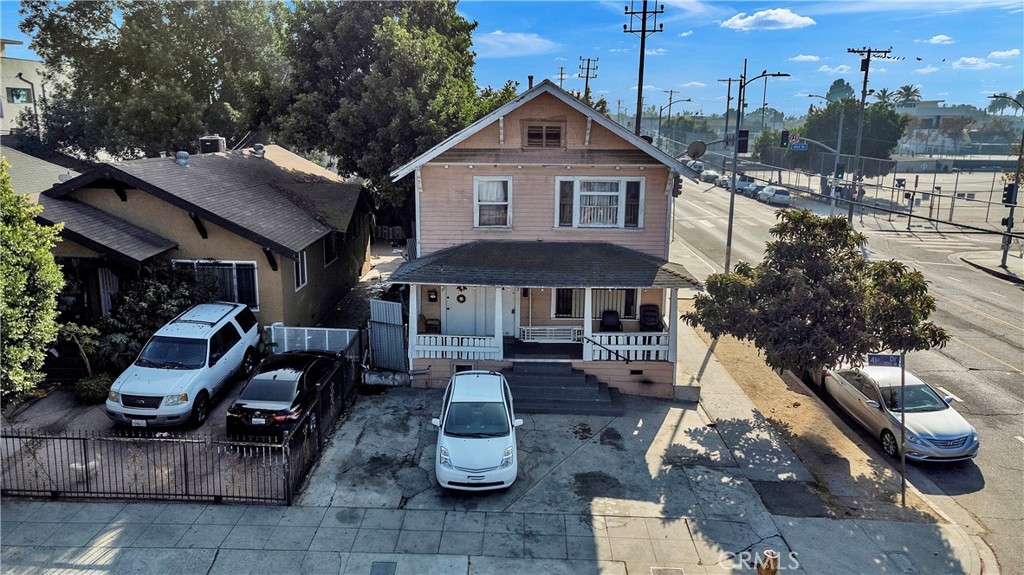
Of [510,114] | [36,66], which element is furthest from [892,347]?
[36,66]

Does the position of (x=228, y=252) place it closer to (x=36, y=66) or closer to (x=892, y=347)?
(x=892, y=347)

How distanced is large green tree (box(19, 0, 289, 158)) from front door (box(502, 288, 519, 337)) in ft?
76.0

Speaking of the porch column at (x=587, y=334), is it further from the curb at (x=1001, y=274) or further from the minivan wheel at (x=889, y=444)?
the curb at (x=1001, y=274)

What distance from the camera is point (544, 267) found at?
55.1 ft

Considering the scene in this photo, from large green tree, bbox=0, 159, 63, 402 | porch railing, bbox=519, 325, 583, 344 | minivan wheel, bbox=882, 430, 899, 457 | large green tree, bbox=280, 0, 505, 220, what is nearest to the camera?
large green tree, bbox=0, 159, 63, 402

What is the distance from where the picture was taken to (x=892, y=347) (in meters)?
13.7

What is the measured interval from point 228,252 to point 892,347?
1689cm

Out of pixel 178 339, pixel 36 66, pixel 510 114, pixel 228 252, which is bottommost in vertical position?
pixel 178 339

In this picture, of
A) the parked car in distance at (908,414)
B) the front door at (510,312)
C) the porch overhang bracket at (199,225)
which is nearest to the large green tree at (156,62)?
the porch overhang bracket at (199,225)

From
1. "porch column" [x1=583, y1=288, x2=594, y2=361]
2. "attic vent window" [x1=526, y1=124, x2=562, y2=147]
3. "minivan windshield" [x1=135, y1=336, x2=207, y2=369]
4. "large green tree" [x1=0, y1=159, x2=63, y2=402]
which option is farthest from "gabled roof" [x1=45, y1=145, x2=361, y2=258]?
"porch column" [x1=583, y1=288, x2=594, y2=361]

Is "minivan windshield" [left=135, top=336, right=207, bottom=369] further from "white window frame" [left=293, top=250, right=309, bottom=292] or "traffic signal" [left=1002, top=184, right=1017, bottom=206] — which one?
"traffic signal" [left=1002, top=184, right=1017, bottom=206]

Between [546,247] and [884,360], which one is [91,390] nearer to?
[546,247]

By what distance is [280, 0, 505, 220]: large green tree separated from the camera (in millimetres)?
24062

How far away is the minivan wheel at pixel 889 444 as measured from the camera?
14.2 meters
